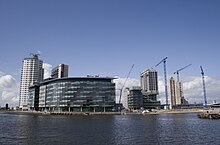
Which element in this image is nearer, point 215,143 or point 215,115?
point 215,143

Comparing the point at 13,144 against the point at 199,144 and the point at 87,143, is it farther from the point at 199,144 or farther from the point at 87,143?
the point at 199,144

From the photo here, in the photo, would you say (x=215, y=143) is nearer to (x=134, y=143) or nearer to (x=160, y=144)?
(x=160, y=144)

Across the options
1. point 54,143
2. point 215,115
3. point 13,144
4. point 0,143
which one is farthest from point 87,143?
point 215,115

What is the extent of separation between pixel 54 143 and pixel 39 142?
14.1 ft

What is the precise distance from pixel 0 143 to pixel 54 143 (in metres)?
13.1

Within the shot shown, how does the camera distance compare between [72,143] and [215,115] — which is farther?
[215,115]

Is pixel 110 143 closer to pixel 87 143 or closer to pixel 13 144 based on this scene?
pixel 87 143

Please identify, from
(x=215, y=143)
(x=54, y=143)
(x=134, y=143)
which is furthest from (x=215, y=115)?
(x=54, y=143)

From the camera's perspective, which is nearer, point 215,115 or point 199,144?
point 199,144

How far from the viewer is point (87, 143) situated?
57.5 m

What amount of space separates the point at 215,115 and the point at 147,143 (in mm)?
129838

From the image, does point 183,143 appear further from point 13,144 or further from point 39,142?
point 13,144

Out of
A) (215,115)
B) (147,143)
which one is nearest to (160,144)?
(147,143)

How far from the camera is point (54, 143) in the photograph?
5700 cm
